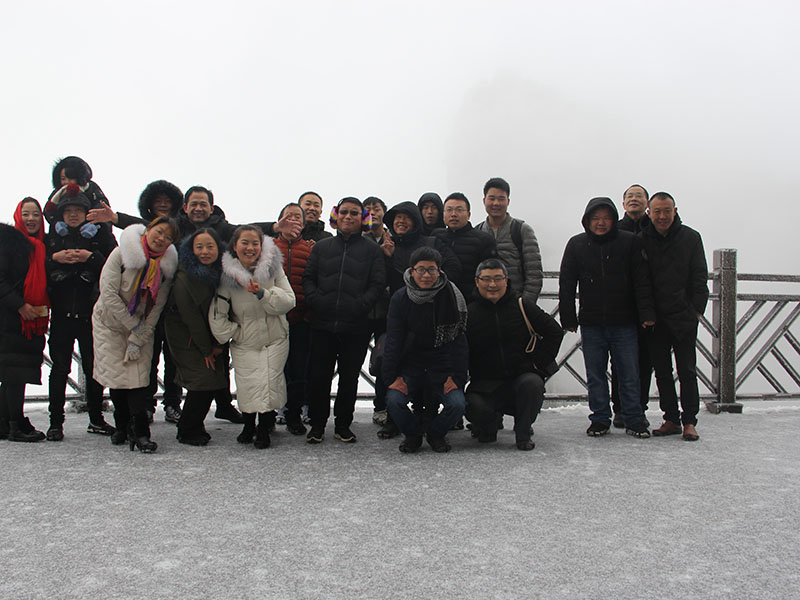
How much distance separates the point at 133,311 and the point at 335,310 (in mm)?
1109

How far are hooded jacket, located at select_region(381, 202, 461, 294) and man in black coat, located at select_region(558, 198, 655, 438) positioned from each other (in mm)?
752

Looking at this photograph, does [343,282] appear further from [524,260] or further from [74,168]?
[74,168]

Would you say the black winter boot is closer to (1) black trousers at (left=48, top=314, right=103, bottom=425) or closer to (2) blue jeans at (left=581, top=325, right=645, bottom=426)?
(1) black trousers at (left=48, top=314, right=103, bottom=425)

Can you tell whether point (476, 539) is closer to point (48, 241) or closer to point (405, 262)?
point (405, 262)

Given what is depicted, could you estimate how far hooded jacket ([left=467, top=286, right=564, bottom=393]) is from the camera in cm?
365

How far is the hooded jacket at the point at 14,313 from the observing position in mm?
3557

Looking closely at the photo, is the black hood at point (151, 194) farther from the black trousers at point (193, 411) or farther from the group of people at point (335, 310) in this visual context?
the black trousers at point (193, 411)

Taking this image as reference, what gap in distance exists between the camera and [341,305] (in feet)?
12.0

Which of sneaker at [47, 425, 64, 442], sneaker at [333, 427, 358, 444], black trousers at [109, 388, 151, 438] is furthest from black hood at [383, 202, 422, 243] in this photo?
sneaker at [47, 425, 64, 442]

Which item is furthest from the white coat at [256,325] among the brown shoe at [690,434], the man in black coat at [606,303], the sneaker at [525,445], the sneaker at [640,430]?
the brown shoe at [690,434]

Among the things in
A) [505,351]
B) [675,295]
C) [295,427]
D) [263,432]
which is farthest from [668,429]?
[263,432]

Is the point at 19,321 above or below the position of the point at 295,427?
above

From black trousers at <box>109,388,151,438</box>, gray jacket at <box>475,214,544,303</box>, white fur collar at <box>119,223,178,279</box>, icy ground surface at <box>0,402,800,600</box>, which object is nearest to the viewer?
icy ground surface at <box>0,402,800,600</box>

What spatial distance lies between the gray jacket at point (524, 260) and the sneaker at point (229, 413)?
81.4 inches
